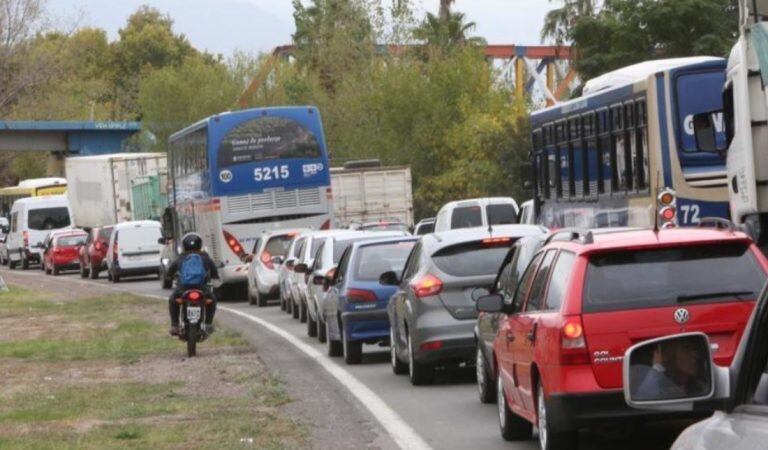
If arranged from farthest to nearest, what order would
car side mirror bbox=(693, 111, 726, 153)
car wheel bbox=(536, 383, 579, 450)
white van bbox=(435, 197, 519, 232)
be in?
1. white van bbox=(435, 197, 519, 232)
2. car side mirror bbox=(693, 111, 726, 153)
3. car wheel bbox=(536, 383, 579, 450)

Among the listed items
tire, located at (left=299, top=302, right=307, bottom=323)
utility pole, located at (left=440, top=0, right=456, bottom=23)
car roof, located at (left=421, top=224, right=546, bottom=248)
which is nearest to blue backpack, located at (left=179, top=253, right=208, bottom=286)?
car roof, located at (left=421, top=224, right=546, bottom=248)

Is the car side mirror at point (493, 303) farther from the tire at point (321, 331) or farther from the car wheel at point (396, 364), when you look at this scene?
the tire at point (321, 331)

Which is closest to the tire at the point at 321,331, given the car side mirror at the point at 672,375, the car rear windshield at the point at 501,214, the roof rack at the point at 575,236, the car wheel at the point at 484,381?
the car wheel at the point at 484,381

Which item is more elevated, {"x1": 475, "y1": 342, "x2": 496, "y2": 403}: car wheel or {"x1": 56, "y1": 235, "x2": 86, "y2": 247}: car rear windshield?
{"x1": 56, "y1": 235, "x2": 86, "y2": 247}: car rear windshield

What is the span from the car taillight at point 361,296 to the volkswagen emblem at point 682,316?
34.1 ft

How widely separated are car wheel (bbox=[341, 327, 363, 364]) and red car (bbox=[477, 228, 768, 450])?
991 cm

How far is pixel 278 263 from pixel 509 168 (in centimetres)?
2301

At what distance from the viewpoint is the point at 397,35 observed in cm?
7406

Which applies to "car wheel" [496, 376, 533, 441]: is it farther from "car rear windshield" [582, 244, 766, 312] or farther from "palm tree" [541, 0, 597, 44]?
"palm tree" [541, 0, 597, 44]

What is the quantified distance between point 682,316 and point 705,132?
1179 centimetres

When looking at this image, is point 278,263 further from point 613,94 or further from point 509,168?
point 509,168

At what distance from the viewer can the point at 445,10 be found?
273 ft

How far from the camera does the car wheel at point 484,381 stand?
14.9 meters

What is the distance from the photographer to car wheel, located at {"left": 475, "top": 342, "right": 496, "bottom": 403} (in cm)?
1488
